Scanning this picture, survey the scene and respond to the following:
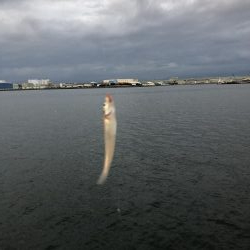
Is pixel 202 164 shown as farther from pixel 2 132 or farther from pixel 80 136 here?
pixel 2 132

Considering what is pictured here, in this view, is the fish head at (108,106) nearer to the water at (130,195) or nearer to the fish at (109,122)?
the fish at (109,122)

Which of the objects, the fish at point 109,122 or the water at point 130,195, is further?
the water at point 130,195

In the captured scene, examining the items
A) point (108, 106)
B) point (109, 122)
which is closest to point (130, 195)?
point (109, 122)

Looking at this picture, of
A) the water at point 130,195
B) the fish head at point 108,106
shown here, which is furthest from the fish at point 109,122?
the water at point 130,195

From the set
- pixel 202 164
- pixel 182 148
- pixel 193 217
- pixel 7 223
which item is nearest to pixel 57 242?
pixel 7 223

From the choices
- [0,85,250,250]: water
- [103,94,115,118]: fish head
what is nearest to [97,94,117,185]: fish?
[103,94,115,118]: fish head

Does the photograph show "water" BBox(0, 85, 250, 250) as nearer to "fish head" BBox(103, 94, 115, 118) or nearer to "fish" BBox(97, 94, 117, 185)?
"fish" BBox(97, 94, 117, 185)

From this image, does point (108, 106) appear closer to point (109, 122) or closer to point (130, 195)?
point (109, 122)

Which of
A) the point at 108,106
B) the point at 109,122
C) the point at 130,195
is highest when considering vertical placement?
the point at 108,106

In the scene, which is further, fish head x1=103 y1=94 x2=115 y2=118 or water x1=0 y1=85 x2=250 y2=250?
water x1=0 y1=85 x2=250 y2=250

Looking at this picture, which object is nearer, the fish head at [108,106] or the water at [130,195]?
the fish head at [108,106]

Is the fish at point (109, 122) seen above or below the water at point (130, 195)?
above

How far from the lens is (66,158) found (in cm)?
4884

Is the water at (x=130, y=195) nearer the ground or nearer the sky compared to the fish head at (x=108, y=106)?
nearer the ground
